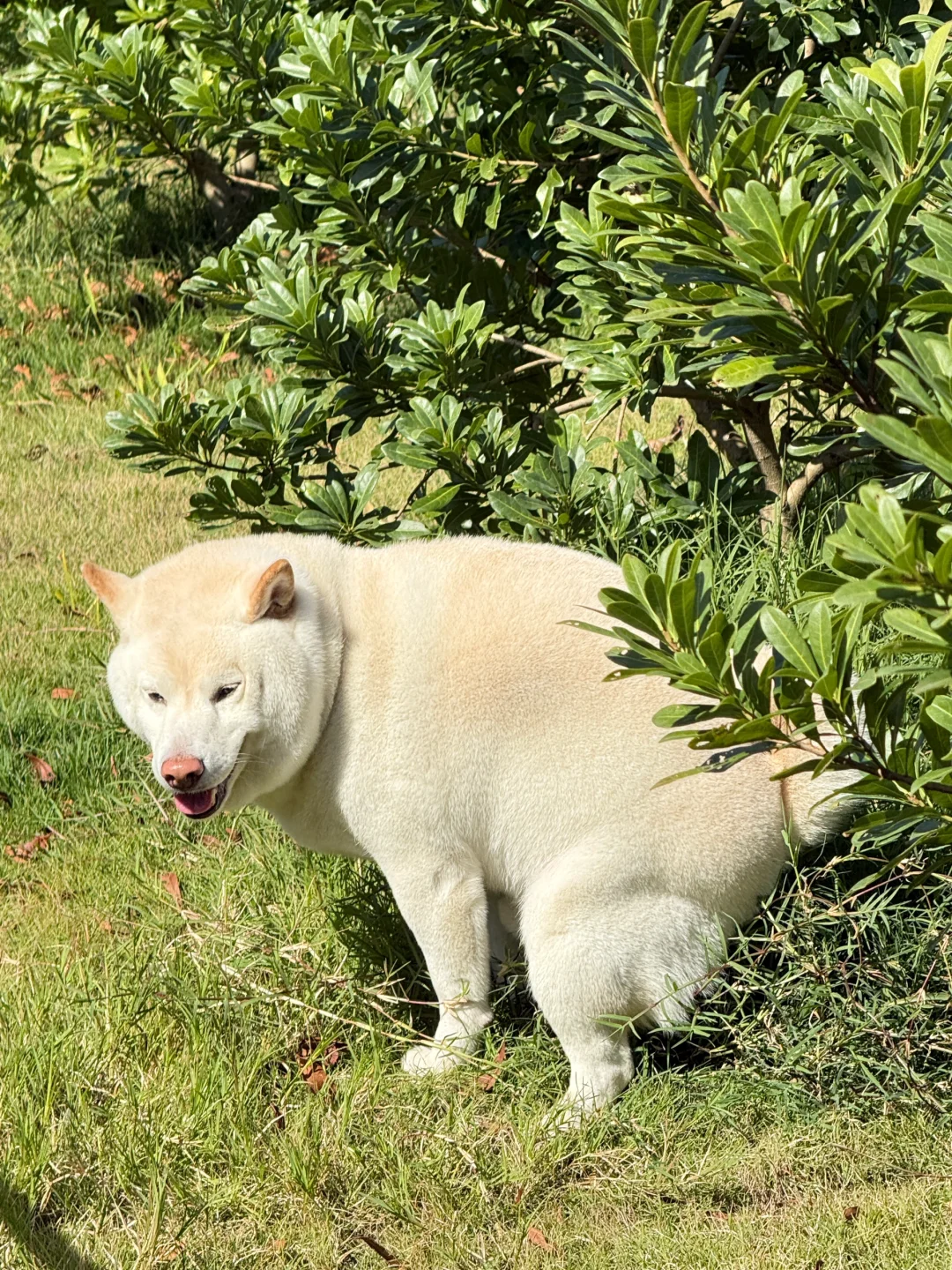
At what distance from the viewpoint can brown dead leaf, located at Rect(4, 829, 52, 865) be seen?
4559mm

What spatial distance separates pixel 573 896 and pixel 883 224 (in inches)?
62.8

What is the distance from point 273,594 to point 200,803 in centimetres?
51

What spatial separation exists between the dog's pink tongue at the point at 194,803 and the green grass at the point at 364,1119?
60 centimetres

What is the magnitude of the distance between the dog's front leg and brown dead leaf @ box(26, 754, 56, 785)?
1.86 meters

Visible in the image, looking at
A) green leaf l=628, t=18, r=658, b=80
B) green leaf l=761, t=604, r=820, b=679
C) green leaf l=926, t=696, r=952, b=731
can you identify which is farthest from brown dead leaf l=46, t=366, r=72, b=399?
→ green leaf l=926, t=696, r=952, b=731

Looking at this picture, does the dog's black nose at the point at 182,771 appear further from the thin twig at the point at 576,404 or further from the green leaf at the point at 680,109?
the thin twig at the point at 576,404

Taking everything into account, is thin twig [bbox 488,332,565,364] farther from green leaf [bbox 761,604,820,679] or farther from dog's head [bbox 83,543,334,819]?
green leaf [bbox 761,604,820,679]

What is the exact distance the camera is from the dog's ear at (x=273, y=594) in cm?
330

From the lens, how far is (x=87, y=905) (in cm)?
427

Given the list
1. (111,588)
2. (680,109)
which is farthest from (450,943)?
(680,109)

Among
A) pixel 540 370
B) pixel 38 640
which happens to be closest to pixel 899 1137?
pixel 540 370

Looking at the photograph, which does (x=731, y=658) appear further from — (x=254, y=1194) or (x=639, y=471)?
(x=639, y=471)

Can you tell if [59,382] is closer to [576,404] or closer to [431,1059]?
[576,404]

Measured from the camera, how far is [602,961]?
327 cm
